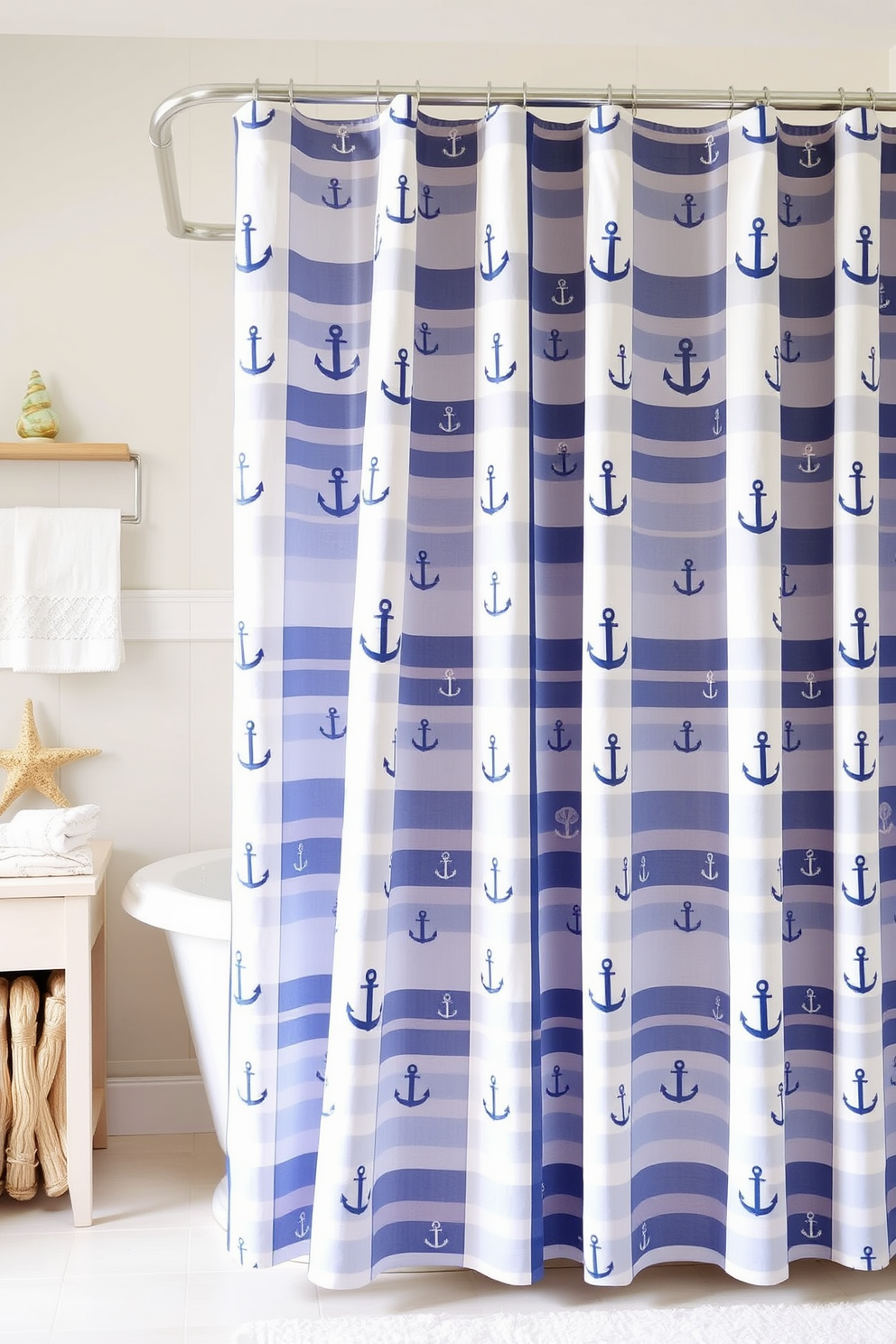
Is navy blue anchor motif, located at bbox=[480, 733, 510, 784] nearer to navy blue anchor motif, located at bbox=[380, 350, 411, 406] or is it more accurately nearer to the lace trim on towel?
navy blue anchor motif, located at bbox=[380, 350, 411, 406]

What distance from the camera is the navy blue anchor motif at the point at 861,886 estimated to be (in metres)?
1.67

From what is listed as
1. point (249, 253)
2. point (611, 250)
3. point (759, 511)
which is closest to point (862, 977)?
point (759, 511)

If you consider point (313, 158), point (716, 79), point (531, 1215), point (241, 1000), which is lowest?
point (531, 1215)

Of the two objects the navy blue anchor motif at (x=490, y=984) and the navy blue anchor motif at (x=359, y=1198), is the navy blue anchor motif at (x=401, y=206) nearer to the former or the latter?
the navy blue anchor motif at (x=490, y=984)

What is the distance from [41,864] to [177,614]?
0.73 m

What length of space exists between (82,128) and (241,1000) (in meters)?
2.06

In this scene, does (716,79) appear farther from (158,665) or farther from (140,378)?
(158,665)

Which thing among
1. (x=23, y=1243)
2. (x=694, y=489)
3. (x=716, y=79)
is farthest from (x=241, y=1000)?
(x=716, y=79)

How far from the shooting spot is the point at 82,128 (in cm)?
249

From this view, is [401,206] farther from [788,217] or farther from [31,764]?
[31,764]

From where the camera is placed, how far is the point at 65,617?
2447mm

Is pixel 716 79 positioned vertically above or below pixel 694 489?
above

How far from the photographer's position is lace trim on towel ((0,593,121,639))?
7.98ft

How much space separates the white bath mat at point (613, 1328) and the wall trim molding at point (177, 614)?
145 centimetres
